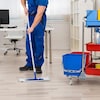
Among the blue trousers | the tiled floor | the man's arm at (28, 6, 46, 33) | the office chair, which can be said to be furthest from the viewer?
the office chair

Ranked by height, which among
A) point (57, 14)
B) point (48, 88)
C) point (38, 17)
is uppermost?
point (57, 14)

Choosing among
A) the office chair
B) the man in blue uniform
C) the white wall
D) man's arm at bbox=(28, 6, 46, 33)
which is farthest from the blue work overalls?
the white wall

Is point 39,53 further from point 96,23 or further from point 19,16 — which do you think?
point 19,16

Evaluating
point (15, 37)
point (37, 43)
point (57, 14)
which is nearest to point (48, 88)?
point (37, 43)

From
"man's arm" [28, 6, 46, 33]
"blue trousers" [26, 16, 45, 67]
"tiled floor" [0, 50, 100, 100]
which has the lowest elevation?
"tiled floor" [0, 50, 100, 100]

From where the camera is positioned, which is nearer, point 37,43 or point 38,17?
point 38,17

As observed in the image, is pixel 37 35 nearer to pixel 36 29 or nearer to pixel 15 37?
pixel 36 29

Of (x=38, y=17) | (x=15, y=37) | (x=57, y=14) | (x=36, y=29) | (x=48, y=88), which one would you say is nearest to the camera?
(x=48, y=88)

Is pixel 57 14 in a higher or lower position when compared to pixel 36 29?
higher

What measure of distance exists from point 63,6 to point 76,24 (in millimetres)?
1009

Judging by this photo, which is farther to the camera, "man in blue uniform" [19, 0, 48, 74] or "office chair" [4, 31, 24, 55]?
"office chair" [4, 31, 24, 55]

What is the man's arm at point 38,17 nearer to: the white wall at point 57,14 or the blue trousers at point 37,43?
the blue trousers at point 37,43

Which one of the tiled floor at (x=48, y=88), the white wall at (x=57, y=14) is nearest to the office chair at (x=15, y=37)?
the white wall at (x=57, y=14)

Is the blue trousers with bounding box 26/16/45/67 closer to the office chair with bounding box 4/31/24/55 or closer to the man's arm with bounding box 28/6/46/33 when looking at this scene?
the man's arm with bounding box 28/6/46/33
